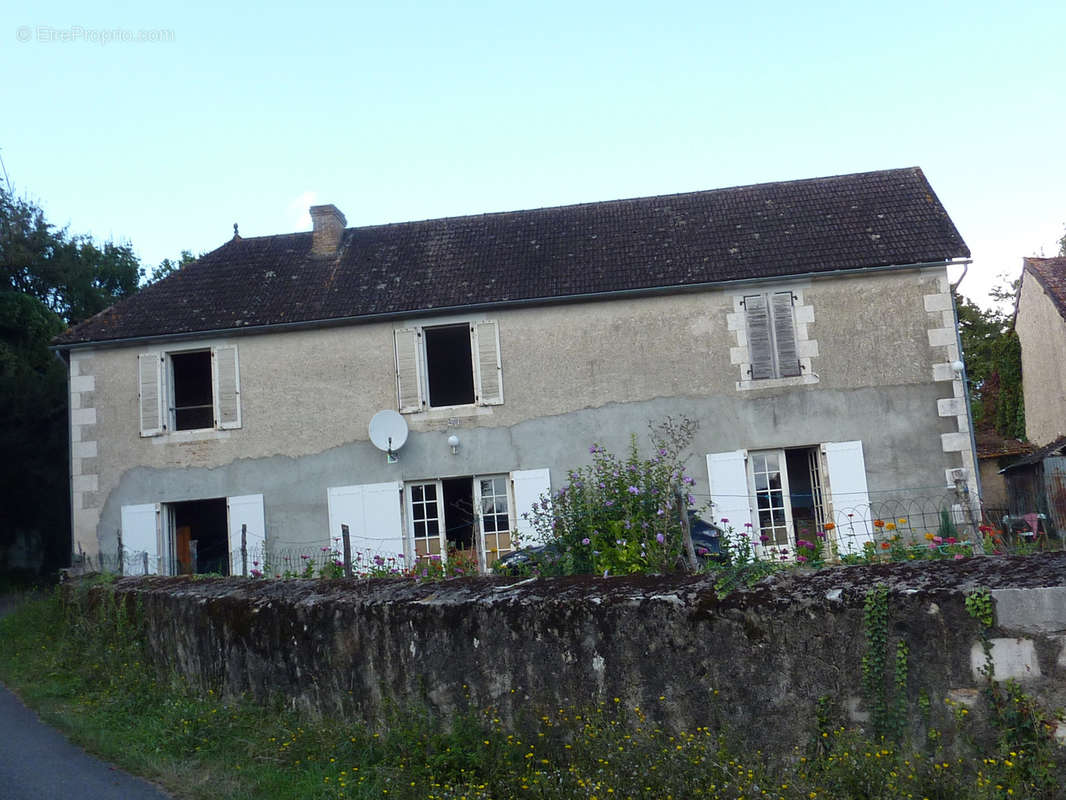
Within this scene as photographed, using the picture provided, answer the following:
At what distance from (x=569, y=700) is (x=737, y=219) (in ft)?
36.8

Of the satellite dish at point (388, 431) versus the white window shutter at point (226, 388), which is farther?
the white window shutter at point (226, 388)

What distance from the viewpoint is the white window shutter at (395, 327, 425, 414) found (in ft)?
45.6

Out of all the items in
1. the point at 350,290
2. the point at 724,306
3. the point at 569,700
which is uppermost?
the point at 350,290

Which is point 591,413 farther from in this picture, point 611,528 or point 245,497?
point 611,528

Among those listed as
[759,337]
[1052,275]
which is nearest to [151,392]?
[759,337]

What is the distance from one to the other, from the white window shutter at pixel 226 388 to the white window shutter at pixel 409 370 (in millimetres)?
2447

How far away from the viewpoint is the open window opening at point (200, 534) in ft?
47.9

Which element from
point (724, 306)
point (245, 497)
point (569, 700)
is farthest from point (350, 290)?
point (569, 700)

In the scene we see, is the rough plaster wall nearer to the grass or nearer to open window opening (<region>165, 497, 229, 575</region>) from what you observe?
open window opening (<region>165, 497, 229, 575</region>)

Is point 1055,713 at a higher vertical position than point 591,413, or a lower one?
lower

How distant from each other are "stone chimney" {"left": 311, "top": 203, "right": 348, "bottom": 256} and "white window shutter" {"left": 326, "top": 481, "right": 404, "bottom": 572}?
14.8ft

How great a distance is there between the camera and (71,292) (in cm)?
2502

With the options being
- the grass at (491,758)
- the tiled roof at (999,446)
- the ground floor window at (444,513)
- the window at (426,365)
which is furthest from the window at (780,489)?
the tiled roof at (999,446)

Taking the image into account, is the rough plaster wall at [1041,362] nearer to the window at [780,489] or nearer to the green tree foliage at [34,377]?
the window at [780,489]
